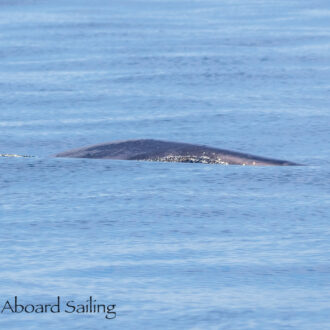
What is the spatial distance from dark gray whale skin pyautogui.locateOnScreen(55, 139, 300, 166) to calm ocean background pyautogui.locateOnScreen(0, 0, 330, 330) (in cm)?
21

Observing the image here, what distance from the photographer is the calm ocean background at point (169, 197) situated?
5.70m

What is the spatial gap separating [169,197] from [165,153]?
1672 millimetres

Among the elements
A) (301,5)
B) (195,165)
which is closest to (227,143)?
(195,165)

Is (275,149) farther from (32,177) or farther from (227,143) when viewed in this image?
(32,177)

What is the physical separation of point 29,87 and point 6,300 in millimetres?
10293

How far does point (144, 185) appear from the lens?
870cm

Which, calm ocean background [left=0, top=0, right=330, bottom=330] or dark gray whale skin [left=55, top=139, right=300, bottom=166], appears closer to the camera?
calm ocean background [left=0, top=0, right=330, bottom=330]

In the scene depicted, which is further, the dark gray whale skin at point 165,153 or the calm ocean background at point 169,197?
the dark gray whale skin at point 165,153

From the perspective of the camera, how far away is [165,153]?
9.87m

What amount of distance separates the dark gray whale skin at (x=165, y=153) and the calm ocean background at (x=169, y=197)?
0.21m

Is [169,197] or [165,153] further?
[165,153]

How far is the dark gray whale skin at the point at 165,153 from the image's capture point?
9.65 metres

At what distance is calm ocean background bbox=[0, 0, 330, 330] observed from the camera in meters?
5.70

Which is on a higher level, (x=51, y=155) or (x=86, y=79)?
(x=86, y=79)
